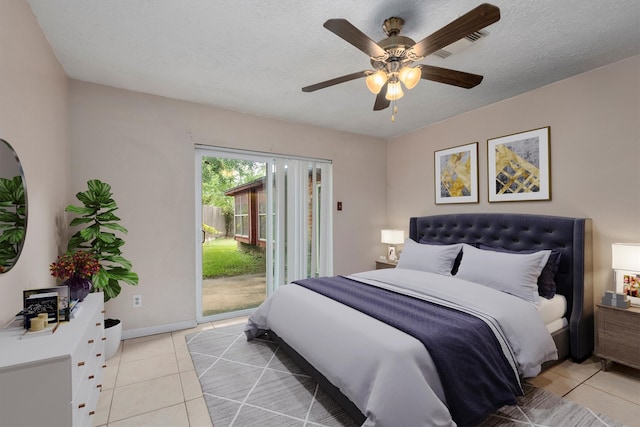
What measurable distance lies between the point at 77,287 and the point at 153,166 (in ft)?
5.00

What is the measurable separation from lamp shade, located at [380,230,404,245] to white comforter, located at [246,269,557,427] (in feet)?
4.61

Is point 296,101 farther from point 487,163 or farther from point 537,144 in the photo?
point 537,144

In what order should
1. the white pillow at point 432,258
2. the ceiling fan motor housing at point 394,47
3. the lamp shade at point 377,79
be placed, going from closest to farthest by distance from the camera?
the ceiling fan motor housing at point 394,47 < the lamp shade at point 377,79 < the white pillow at point 432,258

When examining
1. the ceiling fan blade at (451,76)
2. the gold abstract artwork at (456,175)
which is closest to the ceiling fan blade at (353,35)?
the ceiling fan blade at (451,76)

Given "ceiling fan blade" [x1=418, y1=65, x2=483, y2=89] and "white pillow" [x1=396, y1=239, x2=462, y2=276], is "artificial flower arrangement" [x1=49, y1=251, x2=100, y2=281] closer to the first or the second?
"ceiling fan blade" [x1=418, y1=65, x2=483, y2=89]

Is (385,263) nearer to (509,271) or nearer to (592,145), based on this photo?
(509,271)

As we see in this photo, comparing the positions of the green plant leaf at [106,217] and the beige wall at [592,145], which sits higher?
the beige wall at [592,145]

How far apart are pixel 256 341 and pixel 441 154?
328 cm

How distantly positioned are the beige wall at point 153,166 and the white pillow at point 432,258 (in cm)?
217

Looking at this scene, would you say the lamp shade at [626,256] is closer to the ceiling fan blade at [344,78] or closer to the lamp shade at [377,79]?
the lamp shade at [377,79]

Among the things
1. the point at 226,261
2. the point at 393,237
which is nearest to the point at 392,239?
the point at 393,237

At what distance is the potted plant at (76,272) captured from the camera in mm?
2111

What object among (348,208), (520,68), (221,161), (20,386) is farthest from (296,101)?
(20,386)

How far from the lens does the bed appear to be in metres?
1.55
